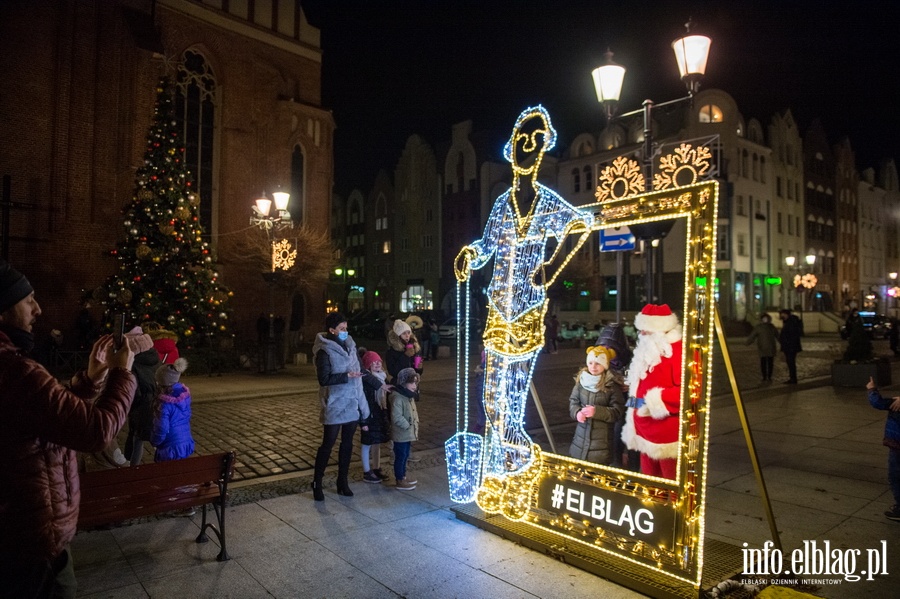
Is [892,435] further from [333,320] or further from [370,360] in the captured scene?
[333,320]

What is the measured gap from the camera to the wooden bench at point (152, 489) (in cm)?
415

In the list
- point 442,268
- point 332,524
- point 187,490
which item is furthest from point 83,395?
point 442,268

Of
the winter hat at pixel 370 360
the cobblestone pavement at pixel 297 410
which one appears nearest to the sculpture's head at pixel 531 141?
the winter hat at pixel 370 360

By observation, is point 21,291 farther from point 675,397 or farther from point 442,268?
point 442,268

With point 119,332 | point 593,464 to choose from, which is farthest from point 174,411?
point 593,464

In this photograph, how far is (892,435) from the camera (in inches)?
204

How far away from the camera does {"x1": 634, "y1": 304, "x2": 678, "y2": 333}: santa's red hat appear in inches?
195

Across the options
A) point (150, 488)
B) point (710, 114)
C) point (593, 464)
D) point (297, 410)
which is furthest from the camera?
point (710, 114)

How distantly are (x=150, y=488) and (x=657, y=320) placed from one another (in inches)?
166

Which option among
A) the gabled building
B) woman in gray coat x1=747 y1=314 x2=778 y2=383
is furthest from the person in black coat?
the gabled building

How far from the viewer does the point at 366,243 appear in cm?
A: 6312

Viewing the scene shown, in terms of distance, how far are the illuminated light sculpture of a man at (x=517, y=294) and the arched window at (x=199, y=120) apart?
21.9 m

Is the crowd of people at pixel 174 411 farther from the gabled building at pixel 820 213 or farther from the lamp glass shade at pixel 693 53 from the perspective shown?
the gabled building at pixel 820 213

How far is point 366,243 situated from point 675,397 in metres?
59.6
